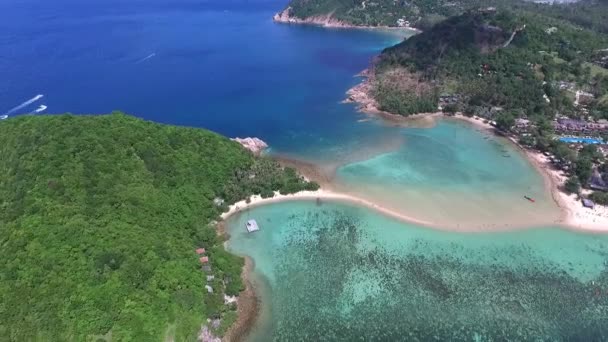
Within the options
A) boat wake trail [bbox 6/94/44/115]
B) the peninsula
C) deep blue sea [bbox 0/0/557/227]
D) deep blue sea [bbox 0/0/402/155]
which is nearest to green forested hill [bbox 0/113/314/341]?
deep blue sea [bbox 0/0/557/227]

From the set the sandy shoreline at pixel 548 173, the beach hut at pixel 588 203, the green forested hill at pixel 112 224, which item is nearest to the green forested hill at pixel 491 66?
the sandy shoreline at pixel 548 173

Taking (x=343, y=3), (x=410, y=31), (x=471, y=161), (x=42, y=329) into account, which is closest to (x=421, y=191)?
(x=471, y=161)

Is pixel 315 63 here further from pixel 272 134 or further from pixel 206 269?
pixel 206 269

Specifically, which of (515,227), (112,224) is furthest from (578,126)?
(112,224)

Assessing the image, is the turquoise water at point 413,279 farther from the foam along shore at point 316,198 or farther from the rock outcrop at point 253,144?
the rock outcrop at point 253,144

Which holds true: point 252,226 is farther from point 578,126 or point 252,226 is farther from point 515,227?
point 578,126

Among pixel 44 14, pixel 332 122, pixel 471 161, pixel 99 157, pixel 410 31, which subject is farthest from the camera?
pixel 44 14

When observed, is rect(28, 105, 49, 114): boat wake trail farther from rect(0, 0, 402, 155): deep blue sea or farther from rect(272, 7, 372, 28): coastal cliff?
rect(272, 7, 372, 28): coastal cliff
